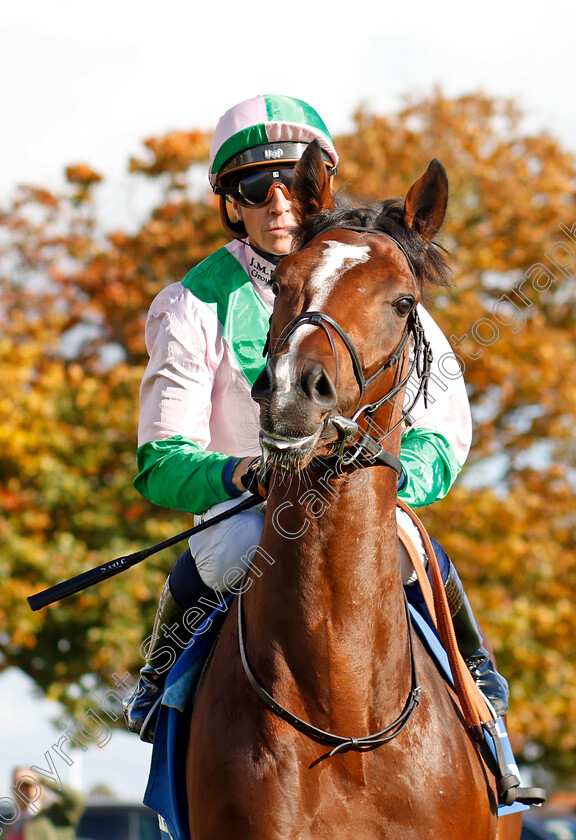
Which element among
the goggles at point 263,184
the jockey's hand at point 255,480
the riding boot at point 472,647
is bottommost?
the riding boot at point 472,647

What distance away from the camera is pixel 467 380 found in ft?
51.6

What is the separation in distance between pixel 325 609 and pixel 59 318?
14.9 metres

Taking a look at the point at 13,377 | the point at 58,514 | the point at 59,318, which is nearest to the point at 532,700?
the point at 58,514

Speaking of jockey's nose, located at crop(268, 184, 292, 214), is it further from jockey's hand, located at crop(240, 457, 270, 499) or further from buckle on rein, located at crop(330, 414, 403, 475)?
buckle on rein, located at crop(330, 414, 403, 475)

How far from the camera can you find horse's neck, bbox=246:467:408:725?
3.02 metres

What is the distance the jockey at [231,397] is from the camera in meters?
3.73

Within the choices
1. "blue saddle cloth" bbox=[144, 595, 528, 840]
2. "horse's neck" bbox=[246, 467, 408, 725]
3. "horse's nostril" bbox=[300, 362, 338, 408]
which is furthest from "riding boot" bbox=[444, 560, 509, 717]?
"horse's nostril" bbox=[300, 362, 338, 408]

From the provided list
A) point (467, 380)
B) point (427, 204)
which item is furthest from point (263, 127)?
point (467, 380)

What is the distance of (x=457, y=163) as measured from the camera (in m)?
17.8

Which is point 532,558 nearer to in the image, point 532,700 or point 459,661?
point 532,700

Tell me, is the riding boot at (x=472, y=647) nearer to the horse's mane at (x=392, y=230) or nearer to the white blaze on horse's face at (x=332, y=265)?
the horse's mane at (x=392, y=230)

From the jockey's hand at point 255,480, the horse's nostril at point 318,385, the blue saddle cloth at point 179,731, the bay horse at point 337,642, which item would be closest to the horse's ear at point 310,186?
the bay horse at point 337,642

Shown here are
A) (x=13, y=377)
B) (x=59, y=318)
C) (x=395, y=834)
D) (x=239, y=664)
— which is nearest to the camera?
(x=395, y=834)

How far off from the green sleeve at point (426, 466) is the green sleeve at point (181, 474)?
27.2 inches
